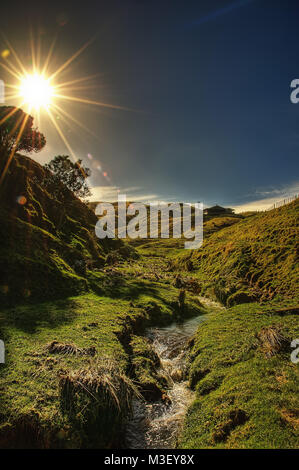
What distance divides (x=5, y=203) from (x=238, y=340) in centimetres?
3701

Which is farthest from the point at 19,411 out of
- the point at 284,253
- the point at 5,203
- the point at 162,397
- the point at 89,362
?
the point at 284,253

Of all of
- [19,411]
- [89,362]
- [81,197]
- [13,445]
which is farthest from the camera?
[81,197]

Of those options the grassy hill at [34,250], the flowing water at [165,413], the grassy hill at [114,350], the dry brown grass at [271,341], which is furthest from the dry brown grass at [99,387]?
the grassy hill at [34,250]

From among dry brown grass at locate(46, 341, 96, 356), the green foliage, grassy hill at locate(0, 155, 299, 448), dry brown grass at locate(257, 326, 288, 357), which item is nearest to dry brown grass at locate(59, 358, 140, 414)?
grassy hill at locate(0, 155, 299, 448)

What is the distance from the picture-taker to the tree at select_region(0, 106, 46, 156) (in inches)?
2046

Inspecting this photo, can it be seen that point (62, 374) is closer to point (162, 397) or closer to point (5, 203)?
point (162, 397)

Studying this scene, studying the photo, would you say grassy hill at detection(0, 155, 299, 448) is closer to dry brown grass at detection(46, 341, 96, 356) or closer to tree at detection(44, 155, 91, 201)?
dry brown grass at detection(46, 341, 96, 356)

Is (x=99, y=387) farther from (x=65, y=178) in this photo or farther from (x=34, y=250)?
(x=65, y=178)

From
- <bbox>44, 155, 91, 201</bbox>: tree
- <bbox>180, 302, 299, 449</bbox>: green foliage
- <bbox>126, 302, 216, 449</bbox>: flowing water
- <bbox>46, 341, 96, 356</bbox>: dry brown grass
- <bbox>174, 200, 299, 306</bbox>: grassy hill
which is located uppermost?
<bbox>44, 155, 91, 201</bbox>: tree

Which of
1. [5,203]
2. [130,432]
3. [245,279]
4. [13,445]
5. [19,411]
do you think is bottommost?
[130,432]

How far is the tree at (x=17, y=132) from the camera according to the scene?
52.0 meters

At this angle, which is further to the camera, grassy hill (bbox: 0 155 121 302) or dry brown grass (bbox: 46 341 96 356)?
grassy hill (bbox: 0 155 121 302)

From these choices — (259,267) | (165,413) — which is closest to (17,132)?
(259,267)
